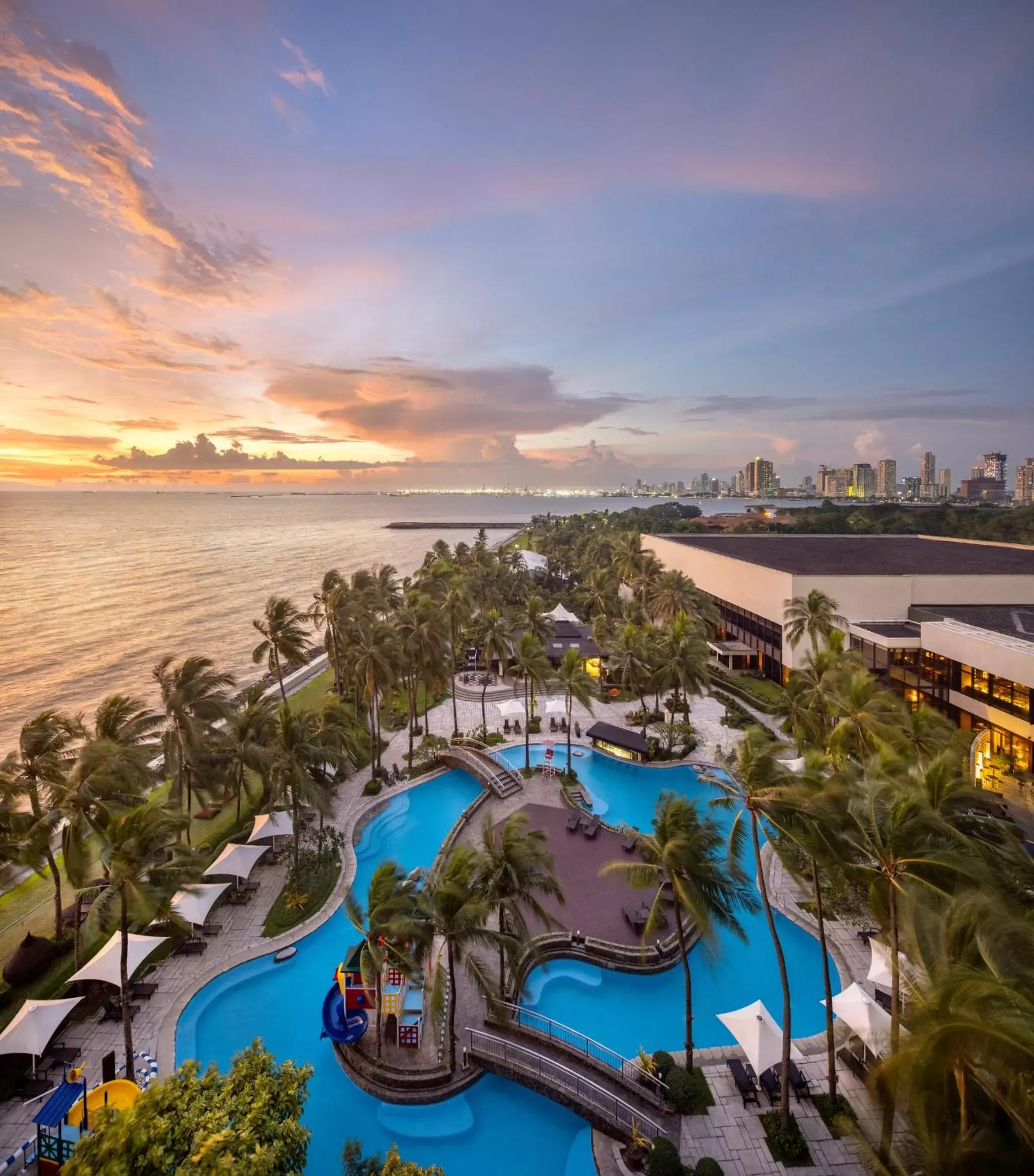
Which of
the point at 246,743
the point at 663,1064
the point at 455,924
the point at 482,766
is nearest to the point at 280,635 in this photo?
the point at 246,743

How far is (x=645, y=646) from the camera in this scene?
124 ft

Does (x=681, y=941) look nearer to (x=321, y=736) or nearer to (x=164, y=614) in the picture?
(x=321, y=736)

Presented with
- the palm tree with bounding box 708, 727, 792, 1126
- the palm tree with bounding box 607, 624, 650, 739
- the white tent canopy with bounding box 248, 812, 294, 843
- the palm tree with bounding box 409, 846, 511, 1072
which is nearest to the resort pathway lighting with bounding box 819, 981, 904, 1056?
the palm tree with bounding box 708, 727, 792, 1126

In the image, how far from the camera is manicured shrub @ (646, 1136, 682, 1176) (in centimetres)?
1292

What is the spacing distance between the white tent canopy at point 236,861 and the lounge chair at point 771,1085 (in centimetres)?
1949

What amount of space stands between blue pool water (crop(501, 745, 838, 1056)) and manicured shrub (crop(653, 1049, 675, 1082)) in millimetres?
1139

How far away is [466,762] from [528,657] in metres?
7.43

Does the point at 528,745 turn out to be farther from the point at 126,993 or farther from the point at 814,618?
the point at 126,993

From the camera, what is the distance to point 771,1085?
→ 50.4ft

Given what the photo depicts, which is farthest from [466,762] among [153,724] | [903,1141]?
[903,1141]

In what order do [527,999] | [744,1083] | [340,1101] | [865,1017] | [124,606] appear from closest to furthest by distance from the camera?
[744,1083] < [340,1101] < [865,1017] < [527,999] < [124,606]

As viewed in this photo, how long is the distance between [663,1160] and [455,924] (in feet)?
22.4

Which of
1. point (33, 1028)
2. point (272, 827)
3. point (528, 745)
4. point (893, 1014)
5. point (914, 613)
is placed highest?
point (914, 613)

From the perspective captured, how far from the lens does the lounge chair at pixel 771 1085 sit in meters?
15.1
